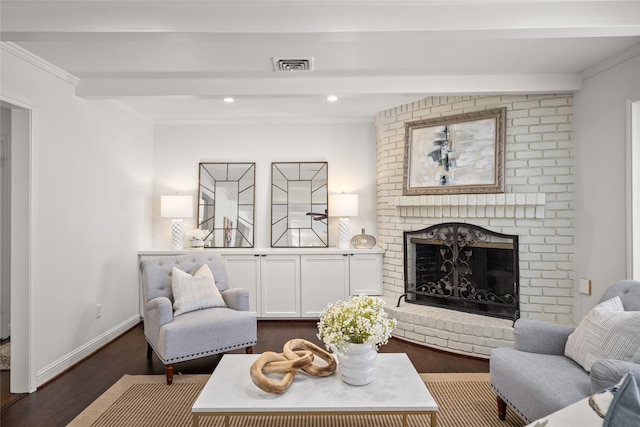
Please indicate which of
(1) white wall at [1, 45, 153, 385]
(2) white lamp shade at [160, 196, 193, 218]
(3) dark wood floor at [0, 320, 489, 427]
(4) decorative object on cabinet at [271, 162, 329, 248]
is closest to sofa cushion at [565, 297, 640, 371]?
(3) dark wood floor at [0, 320, 489, 427]

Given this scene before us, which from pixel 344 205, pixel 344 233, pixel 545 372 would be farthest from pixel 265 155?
pixel 545 372

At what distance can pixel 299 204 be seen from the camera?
4891mm

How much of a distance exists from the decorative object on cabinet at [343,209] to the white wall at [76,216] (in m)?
2.26

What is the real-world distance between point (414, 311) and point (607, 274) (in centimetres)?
162

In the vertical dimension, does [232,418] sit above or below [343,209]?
below

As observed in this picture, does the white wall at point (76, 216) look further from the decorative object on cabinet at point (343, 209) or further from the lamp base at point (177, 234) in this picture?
the decorative object on cabinet at point (343, 209)

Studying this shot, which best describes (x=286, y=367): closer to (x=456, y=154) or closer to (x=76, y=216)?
(x=76, y=216)

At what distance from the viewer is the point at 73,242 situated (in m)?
3.33

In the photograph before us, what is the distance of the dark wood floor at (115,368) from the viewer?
2545 millimetres

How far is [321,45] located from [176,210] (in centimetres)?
274

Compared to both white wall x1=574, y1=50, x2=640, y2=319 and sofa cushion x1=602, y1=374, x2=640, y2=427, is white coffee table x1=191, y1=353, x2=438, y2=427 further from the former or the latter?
white wall x1=574, y1=50, x2=640, y2=319

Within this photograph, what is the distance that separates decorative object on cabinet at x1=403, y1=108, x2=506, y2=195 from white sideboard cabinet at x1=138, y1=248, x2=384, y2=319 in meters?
1.05

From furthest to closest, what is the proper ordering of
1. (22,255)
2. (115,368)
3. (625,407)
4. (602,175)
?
(115,368), (602,175), (22,255), (625,407)

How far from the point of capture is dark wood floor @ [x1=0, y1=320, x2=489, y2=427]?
2.54 metres
